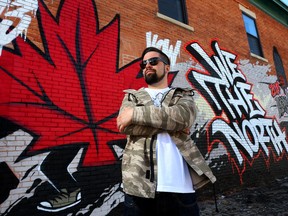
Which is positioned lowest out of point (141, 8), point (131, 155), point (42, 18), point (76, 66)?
point (131, 155)

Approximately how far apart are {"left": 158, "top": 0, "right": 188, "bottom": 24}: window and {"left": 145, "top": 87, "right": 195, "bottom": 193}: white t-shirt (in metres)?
5.69

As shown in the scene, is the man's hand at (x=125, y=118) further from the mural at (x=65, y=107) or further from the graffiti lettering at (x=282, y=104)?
the graffiti lettering at (x=282, y=104)

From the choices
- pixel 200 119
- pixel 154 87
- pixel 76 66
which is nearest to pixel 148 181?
pixel 154 87

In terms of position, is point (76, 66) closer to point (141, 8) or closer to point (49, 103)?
point (49, 103)

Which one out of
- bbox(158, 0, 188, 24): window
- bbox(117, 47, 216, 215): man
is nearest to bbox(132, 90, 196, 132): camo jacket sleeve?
bbox(117, 47, 216, 215): man

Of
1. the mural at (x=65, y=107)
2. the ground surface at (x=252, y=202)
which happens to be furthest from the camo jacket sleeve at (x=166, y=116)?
the ground surface at (x=252, y=202)

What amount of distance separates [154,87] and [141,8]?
453cm

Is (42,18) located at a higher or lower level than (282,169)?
higher

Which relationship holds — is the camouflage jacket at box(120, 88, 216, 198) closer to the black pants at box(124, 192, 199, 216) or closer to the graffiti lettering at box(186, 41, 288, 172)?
the black pants at box(124, 192, 199, 216)

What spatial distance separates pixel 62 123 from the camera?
164 inches

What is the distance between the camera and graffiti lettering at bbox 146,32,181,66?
234 inches

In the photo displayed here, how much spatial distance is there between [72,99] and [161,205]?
3.16 meters

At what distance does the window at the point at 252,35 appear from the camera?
960 cm

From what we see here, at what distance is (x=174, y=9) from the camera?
7.13 meters
